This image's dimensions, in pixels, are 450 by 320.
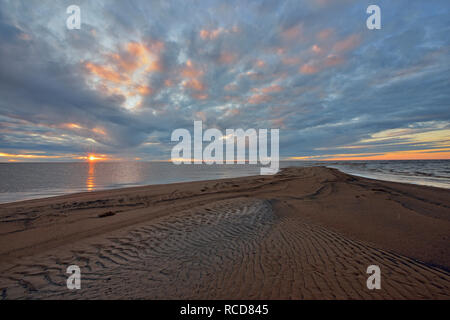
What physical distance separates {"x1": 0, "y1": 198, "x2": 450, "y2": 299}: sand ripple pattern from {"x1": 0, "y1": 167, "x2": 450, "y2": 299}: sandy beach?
0.08ft

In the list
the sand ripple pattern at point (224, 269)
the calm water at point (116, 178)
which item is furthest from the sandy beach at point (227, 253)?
the calm water at point (116, 178)

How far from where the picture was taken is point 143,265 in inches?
197

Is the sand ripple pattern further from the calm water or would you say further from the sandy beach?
the calm water

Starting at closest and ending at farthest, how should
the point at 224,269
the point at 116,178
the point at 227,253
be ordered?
the point at 224,269, the point at 227,253, the point at 116,178

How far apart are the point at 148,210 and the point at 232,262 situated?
26.4 feet

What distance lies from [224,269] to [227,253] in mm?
990

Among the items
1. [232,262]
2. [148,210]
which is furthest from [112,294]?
[148,210]

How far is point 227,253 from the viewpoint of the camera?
5.58 m

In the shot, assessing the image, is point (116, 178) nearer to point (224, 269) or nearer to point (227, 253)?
point (227, 253)

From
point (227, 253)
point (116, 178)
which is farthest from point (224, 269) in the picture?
point (116, 178)

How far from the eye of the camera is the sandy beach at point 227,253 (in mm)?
3879

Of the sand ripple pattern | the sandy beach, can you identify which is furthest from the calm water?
the sand ripple pattern

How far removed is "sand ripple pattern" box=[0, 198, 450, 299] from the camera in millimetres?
3783
